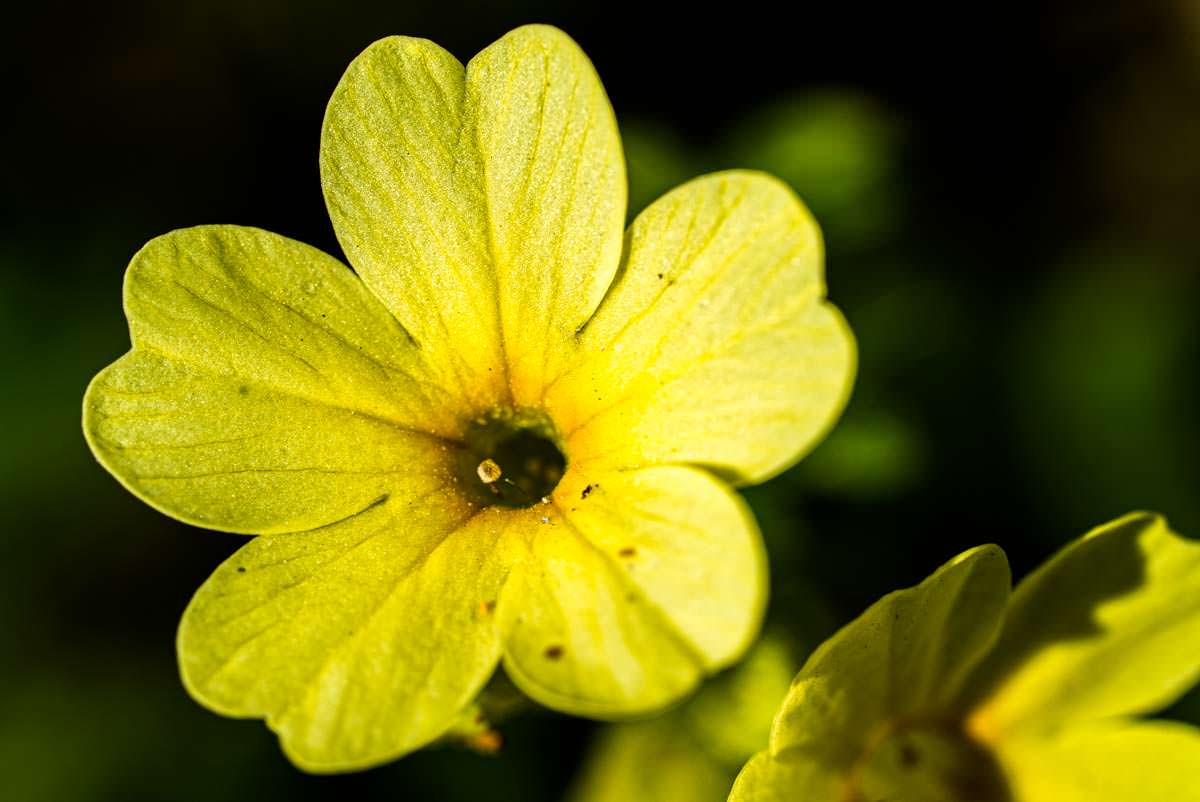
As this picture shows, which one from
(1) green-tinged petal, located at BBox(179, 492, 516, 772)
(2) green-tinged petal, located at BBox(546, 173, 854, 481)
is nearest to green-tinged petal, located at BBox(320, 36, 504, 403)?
(2) green-tinged petal, located at BBox(546, 173, 854, 481)

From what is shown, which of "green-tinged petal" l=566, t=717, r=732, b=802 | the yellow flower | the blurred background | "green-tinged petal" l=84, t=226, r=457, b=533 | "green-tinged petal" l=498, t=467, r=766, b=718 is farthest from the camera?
the blurred background

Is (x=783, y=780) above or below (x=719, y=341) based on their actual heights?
below

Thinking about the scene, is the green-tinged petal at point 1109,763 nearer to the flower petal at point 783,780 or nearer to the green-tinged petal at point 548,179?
the flower petal at point 783,780

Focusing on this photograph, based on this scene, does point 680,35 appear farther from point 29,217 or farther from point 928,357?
point 29,217

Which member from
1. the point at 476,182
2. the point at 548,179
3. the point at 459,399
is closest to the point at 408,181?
the point at 476,182

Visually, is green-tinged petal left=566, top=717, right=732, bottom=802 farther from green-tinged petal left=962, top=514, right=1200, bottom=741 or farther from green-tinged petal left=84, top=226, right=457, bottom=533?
green-tinged petal left=84, top=226, right=457, bottom=533

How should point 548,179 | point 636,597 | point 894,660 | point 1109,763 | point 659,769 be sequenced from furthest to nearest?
point 659,769, point 1109,763, point 894,660, point 548,179, point 636,597

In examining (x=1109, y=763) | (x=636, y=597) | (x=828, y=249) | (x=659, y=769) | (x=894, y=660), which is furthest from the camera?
(x=828, y=249)

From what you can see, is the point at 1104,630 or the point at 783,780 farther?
the point at 1104,630

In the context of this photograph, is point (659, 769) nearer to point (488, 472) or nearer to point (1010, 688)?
point (1010, 688)
